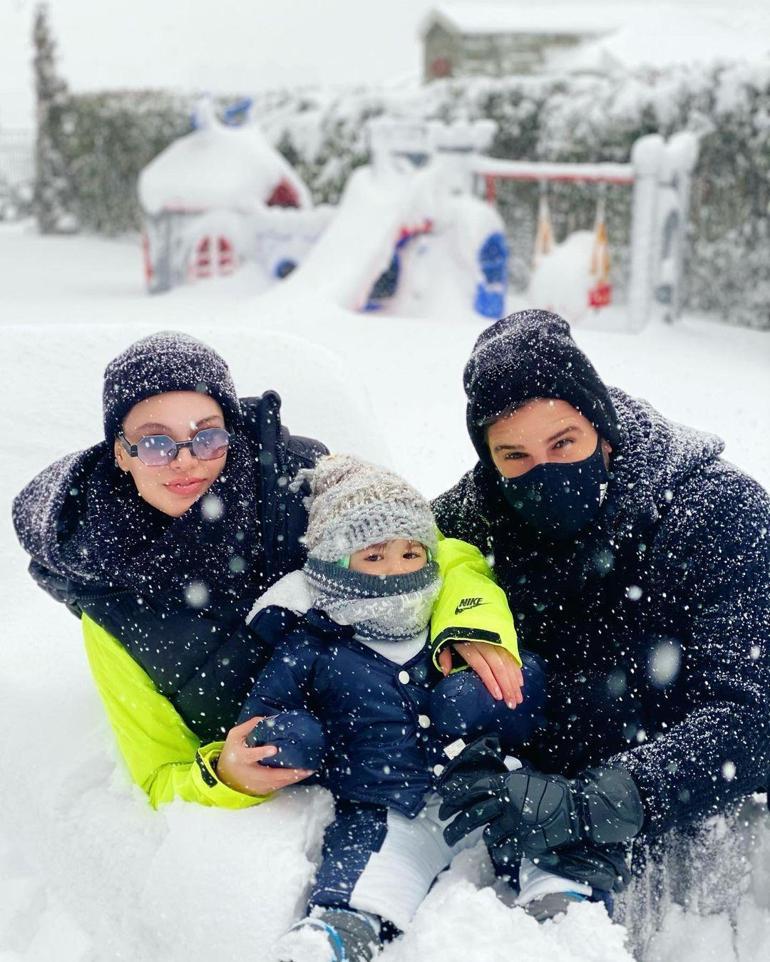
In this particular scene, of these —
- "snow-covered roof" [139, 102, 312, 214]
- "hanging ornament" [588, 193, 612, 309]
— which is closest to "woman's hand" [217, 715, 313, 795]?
"hanging ornament" [588, 193, 612, 309]

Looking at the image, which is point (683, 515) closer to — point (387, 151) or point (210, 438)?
point (210, 438)

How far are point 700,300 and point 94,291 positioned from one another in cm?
635

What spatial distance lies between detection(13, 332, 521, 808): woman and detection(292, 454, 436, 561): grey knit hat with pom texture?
0.38 feet

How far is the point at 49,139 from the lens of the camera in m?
17.8

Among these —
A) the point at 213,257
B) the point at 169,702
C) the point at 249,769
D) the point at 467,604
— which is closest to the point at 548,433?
the point at 467,604

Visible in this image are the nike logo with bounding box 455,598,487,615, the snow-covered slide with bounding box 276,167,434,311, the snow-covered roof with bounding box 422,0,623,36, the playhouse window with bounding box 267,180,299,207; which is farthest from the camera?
the snow-covered roof with bounding box 422,0,623,36

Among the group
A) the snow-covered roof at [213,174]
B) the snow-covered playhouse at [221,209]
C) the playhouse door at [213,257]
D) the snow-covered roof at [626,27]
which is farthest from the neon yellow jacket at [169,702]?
the snow-covered roof at [626,27]

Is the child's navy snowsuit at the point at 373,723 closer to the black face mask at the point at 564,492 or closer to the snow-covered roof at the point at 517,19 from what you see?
the black face mask at the point at 564,492

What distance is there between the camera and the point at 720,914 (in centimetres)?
210

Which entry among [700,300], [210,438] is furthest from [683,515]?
[700,300]

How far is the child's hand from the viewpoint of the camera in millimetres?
2025

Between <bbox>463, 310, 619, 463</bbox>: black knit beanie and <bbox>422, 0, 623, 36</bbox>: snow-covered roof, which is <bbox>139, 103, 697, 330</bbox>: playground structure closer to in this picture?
<bbox>463, 310, 619, 463</bbox>: black knit beanie

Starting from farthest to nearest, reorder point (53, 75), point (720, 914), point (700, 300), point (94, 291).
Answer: point (53, 75) < point (94, 291) < point (700, 300) < point (720, 914)

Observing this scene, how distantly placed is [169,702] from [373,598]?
→ 0.52 metres
